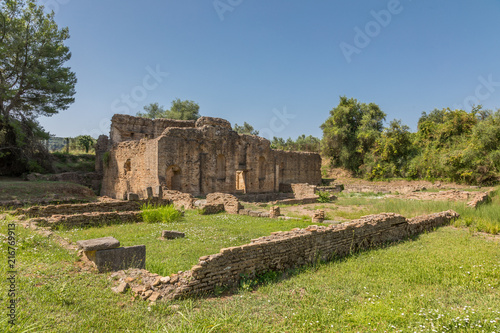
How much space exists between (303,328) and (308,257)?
263 cm

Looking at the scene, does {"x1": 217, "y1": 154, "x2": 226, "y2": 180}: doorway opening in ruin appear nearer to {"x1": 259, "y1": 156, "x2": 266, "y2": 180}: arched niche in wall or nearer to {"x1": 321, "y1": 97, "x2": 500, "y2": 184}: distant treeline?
{"x1": 259, "y1": 156, "x2": 266, "y2": 180}: arched niche in wall

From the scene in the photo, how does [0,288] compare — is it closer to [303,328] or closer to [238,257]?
[238,257]

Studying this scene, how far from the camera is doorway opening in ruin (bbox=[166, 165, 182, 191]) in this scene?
19.3m

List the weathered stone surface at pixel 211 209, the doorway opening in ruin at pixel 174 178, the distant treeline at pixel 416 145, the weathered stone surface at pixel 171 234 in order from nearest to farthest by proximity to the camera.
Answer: the weathered stone surface at pixel 171 234 → the weathered stone surface at pixel 211 209 → the doorway opening in ruin at pixel 174 178 → the distant treeline at pixel 416 145

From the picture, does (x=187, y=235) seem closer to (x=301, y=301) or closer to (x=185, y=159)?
(x=301, y=301)

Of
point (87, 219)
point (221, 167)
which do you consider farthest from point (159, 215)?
point (221, 167)

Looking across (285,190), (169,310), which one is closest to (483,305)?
(169,310)

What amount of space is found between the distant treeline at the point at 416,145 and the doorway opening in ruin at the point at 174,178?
26136 mm

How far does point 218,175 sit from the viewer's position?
21953mm

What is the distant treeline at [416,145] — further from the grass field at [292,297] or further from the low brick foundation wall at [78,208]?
the low brick foundation wall at [78,208]

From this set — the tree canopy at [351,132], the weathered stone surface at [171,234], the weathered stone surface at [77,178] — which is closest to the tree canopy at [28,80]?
the weathered stone surface at [77,178]

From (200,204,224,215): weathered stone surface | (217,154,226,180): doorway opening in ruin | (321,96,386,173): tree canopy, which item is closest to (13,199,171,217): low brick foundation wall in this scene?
(200,204,224,215): weathered stone surface

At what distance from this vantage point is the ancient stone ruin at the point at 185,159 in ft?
62.9

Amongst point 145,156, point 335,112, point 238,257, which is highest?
point 335,112
